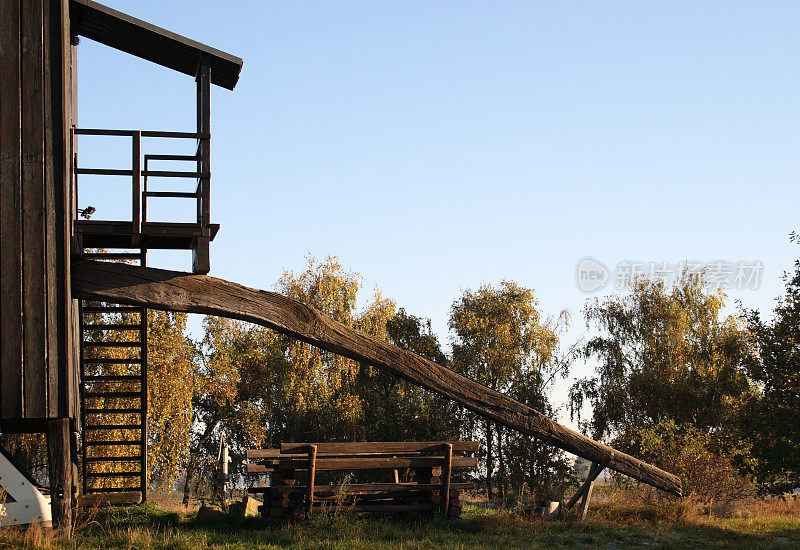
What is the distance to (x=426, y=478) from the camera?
53.5 ft

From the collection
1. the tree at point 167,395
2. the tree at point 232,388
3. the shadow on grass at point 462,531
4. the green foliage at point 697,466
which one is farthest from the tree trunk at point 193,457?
the green foliage at point 697,466

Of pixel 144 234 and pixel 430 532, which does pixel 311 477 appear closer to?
pixel 430 532

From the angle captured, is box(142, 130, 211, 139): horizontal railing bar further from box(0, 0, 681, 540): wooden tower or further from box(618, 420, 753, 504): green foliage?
box(618, 420, 753, 504): green foliage

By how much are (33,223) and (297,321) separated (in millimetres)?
4147

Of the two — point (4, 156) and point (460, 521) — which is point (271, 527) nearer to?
point (460, 521)

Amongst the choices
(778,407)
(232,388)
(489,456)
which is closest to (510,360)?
(489,456)

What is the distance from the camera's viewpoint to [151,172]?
1200 cm

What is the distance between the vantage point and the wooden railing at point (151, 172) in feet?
38.7

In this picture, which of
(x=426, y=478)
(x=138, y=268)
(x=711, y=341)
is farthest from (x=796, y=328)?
(x=711, y=341)

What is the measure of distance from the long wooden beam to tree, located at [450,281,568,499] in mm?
26236

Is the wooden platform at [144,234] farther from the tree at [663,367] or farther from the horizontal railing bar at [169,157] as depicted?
the tree at [663,367]

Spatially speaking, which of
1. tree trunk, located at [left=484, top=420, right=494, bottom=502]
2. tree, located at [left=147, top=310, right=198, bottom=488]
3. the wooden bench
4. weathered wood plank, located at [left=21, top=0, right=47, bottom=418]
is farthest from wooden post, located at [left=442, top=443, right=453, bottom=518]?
tree trunk, located at [left=484, top=420, right=494, bottom=502]

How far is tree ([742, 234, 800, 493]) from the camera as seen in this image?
19328mm

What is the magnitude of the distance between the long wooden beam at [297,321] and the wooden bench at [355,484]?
→ 173 cm
